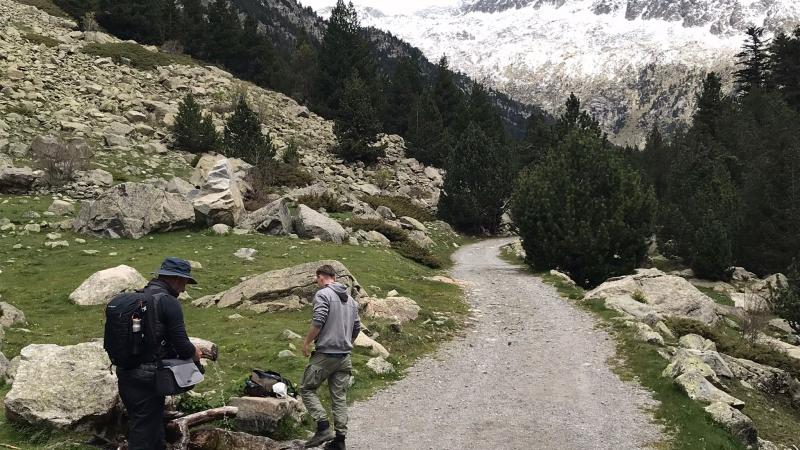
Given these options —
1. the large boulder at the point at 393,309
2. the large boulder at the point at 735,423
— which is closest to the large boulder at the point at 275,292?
the large boulder at the point at 393,309

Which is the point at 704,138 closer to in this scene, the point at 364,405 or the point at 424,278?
the point at 424,278

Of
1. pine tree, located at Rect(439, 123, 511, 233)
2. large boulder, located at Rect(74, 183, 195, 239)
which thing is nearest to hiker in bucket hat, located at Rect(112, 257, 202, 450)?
large boulder, located at Rect(74, 183, 195, 239)

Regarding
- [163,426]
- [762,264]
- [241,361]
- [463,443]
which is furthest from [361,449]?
[762,264]

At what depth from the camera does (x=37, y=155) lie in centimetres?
3247

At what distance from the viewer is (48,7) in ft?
208

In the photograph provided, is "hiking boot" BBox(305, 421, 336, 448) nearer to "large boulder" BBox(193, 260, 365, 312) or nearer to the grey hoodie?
the grey hoodie

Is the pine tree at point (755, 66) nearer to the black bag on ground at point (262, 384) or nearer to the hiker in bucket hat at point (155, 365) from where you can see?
the black bag on ground at point (262, 384)

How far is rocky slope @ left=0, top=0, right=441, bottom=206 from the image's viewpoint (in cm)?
3878

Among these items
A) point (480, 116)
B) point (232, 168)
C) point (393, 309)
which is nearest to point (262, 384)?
point (393, 309)

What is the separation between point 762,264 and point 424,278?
3089cm

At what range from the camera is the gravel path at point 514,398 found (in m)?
11.2

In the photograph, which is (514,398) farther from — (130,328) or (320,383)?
(130,328)

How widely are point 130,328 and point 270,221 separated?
24.7 meters

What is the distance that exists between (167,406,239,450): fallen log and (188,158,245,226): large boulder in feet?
75.0
